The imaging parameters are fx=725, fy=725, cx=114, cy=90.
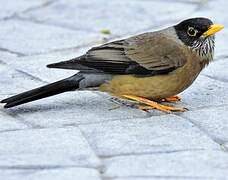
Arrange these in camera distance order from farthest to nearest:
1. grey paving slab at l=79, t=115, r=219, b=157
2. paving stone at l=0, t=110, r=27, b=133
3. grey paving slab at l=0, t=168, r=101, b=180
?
paving stone at l=0, t=110, r=27, b=133 < grey paving slab at l=79, t=115, r=219, b=157 < grey paving slab at l=0, t=168, r=101, b=180

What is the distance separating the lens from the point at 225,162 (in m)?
4.86

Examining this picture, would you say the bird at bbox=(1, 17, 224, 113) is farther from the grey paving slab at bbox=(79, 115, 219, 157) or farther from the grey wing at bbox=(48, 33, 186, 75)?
the grey paving slab at bbox=(79, 115, 219, 157)

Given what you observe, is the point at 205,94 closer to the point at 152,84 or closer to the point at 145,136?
the point at 152,84

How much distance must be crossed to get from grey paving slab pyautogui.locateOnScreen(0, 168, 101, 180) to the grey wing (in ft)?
5.41

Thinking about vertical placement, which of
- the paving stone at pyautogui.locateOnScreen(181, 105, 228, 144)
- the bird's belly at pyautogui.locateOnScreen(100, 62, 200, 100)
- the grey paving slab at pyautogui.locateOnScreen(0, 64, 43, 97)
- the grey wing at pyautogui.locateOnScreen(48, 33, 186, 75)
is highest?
the grey wing at pyautogui.locateOnScreen(48, 33, 186, 75)

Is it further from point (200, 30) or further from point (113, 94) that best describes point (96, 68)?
point (200, 30)

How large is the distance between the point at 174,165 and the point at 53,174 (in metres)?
0.81

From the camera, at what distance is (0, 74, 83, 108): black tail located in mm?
6090

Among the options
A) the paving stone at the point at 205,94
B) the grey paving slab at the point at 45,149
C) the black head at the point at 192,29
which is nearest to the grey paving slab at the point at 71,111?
the grey paving slab at the point at 45,149

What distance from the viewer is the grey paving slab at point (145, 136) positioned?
5141 mm

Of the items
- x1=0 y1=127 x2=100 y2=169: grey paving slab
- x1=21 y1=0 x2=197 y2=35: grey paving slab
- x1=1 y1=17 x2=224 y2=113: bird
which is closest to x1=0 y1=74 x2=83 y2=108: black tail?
x1=1 y1=17 x2=224 y2=113: bird

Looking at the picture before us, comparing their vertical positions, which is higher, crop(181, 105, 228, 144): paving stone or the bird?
the bird

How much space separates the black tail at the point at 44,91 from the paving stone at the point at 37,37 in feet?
6.61

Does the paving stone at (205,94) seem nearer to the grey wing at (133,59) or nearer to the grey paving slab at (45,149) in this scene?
the grey wing at (133,59)
